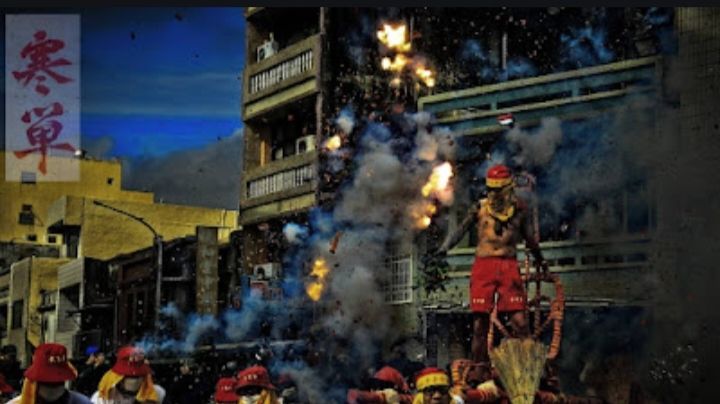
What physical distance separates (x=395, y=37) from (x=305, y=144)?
1388 mm

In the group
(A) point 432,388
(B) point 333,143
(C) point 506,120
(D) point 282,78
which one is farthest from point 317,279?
A: (A) point 432,388

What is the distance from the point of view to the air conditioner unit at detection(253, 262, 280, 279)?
41.0 ft

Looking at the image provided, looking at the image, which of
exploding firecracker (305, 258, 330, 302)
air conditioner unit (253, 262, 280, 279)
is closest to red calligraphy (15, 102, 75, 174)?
air conditioner unit (253, 262, 280, 279)

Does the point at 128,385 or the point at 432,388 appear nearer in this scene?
the point at 432,388

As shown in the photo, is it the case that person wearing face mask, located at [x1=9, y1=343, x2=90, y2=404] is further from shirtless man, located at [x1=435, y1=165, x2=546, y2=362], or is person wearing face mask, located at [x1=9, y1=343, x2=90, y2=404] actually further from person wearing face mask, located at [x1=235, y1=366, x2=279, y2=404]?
shirtless man, located at [x1=435, y1=165, x2=546, y2=362]

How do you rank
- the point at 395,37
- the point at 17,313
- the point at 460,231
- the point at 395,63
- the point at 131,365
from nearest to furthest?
the point at 131,365 → the point at 460,231 → the point at 395,37 → the point at 395,63 → the point at 17,313

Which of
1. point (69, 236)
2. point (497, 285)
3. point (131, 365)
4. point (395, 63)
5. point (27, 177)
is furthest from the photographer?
point (69, 236)

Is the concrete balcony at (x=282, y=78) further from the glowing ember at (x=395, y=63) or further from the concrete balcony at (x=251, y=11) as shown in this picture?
the glowing ember at (x=395, y=63)

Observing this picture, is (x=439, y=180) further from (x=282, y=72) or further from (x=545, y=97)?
(x=282, y=72)

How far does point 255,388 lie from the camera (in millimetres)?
8562

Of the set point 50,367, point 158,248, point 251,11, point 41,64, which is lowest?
point 50,367

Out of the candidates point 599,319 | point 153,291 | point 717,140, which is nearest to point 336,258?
point 153,291

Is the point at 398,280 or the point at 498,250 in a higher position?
the point at 498,250

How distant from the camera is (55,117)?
11.6 m
